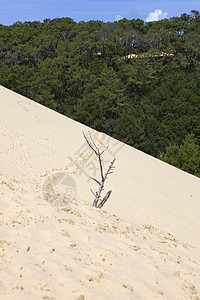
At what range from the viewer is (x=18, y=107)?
16344 millimetres

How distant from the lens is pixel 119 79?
30.8 meters

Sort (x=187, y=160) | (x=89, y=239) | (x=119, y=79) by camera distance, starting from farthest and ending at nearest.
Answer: (x=119, y=79) < (x=187, y=160) < (x=89, y=239)

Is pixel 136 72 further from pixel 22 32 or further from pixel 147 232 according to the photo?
pixel 147 232

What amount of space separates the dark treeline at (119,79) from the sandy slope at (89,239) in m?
6.57

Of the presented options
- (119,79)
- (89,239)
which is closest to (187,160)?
(89,239)

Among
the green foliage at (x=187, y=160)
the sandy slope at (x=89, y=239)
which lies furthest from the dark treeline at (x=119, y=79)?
the sandy slope at (x=89, y=239)

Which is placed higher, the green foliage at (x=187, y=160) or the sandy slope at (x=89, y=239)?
the green foliage at (x=187, y=160)

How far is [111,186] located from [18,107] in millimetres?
8898

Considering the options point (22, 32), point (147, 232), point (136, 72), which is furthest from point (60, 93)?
point (147, 232)

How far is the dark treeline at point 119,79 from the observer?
76.1 feet

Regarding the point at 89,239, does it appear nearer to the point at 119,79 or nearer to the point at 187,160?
the point at 187,160

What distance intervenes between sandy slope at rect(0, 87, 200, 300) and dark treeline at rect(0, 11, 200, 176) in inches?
259

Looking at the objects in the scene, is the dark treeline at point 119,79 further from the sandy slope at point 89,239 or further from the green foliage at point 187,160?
the sandy slope at point 89,239

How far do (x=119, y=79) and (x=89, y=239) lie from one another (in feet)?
92.3
